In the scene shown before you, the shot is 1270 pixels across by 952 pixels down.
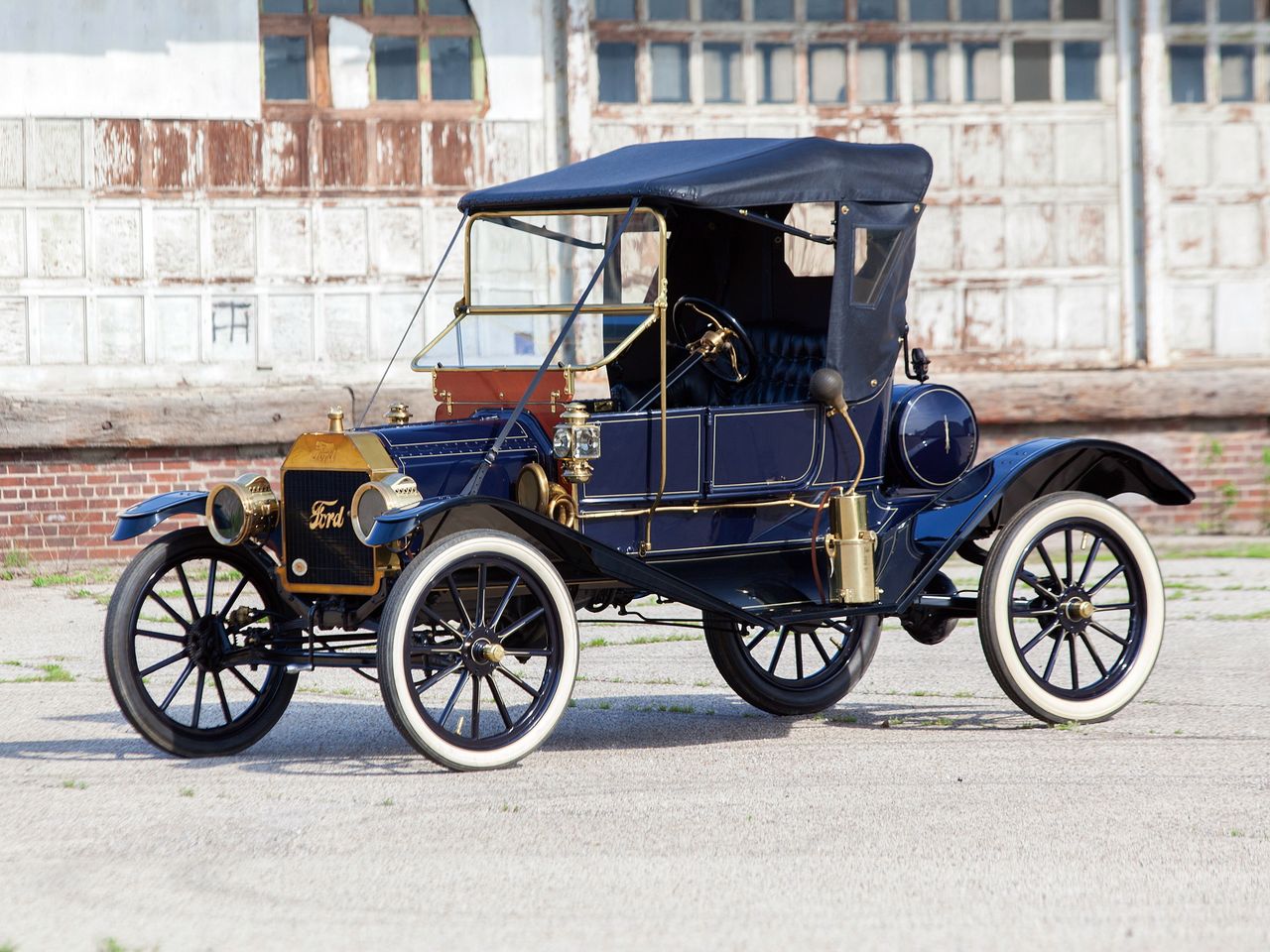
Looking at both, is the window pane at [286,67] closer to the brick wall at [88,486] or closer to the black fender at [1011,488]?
the brick wall at [88,486]

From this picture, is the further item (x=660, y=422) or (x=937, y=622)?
(x=937, y=622)

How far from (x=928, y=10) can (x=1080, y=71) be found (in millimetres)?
1261

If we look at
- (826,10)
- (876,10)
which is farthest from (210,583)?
(876,10)

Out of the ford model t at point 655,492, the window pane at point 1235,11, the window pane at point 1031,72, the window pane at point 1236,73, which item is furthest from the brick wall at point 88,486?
the window pane at point 1235,11

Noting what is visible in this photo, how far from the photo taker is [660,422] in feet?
22.0

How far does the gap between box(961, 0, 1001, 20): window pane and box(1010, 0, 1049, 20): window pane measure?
0.13m

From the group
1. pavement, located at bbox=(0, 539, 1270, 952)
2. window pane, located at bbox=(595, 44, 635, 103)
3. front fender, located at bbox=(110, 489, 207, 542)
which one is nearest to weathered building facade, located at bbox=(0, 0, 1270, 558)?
window pane, located at bbox=(595, 44, 635, 103)

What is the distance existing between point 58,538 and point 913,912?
30.8 feet

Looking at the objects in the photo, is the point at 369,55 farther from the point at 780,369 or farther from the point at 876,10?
the point at 780,369

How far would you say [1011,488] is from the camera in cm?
741

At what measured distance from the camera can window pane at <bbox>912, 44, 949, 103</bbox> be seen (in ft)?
46.4

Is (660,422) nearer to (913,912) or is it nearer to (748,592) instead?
(748,592)

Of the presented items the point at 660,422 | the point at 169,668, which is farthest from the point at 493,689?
the point at 169,668

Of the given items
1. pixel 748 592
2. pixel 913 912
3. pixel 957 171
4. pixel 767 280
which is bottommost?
pixel 913 912
